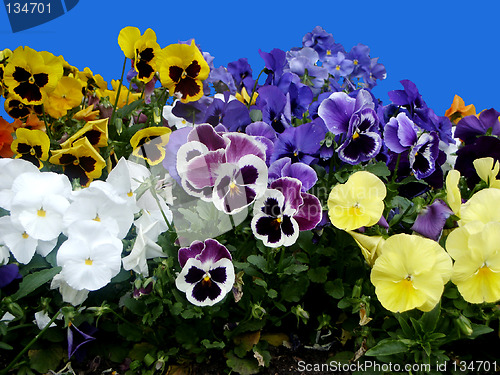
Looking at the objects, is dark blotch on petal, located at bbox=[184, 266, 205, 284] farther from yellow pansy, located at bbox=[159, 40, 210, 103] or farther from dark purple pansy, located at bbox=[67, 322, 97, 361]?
yellow pansy, located at bbox=[159, 40, 210, 103]

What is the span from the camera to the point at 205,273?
1.97 metres

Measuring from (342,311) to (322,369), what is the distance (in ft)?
0.83

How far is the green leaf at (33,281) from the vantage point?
1.94 m

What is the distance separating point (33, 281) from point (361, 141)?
1186 millimetres

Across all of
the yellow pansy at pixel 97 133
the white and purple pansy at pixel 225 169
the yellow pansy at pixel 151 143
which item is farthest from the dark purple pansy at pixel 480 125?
the yellow pansy at pixel 97 133

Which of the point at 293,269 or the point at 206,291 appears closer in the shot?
the point at 206,291

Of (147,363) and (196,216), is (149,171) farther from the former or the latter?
(147,363)

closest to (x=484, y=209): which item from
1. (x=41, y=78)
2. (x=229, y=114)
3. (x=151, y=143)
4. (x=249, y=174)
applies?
(x=249, y=174)

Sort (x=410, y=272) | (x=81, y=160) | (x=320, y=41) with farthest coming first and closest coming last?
(x=320, y=41)
(x=81, y=160)
(x=410, y=272)

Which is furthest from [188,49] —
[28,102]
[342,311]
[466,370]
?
[466,370]

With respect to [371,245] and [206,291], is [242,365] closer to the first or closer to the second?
[206,291]

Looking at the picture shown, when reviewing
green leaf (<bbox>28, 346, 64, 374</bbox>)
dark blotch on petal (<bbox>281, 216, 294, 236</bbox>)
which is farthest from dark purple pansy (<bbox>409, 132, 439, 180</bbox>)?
green leaf (<bbox>28, 346, 64, 374</bbox>)

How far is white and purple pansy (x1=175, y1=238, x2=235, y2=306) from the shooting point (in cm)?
194

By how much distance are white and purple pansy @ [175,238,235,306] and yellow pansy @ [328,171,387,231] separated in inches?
14.5
